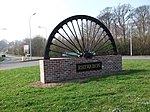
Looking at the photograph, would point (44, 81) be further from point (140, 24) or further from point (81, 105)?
point (140, 24)

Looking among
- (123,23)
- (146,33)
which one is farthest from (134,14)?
(146,33)

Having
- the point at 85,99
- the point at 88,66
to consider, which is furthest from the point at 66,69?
the point at 85,99

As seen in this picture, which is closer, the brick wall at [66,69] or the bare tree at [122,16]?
the brick wall at [66,69]

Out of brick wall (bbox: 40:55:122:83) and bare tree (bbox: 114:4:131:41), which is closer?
brick wall (bbox: 40:55:122:83)

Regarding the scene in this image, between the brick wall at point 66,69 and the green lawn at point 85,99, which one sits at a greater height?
the brick wall at point 66,69

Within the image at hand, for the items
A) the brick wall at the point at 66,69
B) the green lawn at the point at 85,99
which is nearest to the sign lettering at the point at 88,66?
the brick wall at the point at 66,69

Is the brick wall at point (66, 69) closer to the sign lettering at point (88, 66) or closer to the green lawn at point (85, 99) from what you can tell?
the sign lettering at point (88, 66)

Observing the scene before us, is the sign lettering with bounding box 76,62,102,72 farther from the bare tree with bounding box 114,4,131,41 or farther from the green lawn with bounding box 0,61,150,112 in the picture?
the bare tree with bounding box 114,4,131,41

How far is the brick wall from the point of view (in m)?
10.5

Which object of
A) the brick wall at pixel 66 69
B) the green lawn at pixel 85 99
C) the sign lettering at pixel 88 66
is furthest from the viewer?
the sign lettering at pixel 88 66

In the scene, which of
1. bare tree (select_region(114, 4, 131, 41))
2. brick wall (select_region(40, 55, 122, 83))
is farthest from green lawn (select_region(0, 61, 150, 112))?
bare tree (select_region(114, 4, 131, 41))

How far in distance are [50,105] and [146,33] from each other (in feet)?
125

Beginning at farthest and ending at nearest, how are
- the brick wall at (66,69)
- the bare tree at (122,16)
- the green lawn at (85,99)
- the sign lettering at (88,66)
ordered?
the bare tree at (122,16)
the sign lettering at (88,66)
the brick wall at (66,69)
the green lawn at (85,99)

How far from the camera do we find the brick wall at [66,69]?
34.4 feet
